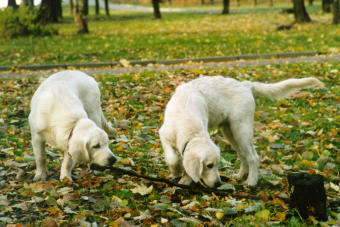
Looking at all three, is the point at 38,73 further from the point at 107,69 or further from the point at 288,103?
the point at 288,103

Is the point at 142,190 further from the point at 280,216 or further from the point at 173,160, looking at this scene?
the point at 280,216

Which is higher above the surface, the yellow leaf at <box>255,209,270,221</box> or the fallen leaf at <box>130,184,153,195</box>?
the yellow leaf at <box>255,209,270,221</box>

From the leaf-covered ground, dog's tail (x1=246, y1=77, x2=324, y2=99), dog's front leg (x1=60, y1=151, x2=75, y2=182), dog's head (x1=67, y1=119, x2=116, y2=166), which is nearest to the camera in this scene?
the leaf-covered ground

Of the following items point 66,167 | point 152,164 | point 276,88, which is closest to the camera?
point 66,167

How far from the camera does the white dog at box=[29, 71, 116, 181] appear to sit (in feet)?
15.3

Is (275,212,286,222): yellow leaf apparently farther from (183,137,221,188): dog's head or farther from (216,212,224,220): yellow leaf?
(183,137,221,188): dog's head

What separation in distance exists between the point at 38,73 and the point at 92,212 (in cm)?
802

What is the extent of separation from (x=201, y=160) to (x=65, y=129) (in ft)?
5.43

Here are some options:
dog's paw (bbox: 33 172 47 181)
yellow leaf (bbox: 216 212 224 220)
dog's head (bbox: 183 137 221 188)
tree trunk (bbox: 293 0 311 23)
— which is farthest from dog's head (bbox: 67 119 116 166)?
tree trunk (bbox: 293 0 311 23)

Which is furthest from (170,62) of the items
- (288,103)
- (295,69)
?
(288,103)

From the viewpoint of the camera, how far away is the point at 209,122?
207 inches

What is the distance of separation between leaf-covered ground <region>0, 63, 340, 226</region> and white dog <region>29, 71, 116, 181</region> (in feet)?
1.15

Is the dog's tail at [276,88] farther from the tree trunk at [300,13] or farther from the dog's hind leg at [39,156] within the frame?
the tree trunk at [300,13]

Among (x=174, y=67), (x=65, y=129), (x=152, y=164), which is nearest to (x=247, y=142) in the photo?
(x=152, y=164)
